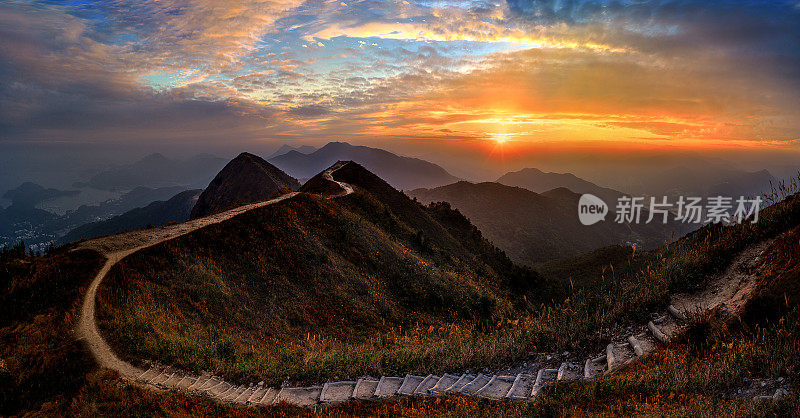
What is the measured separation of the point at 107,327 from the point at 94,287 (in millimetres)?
4803

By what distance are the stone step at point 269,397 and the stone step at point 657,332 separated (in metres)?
9.39

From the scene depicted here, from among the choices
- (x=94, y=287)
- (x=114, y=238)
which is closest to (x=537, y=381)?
(x=94, y=287)

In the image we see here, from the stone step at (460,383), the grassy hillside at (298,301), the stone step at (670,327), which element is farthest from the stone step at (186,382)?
the stone step at (670,327)

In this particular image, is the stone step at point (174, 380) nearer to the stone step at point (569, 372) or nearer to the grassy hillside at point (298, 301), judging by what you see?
the grassy hillside at point (298, 301)

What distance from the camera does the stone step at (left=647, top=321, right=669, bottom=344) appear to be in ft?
24.8

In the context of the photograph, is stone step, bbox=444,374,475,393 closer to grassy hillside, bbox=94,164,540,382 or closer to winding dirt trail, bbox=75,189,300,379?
grassy hillside, bbox=94,164,540,382

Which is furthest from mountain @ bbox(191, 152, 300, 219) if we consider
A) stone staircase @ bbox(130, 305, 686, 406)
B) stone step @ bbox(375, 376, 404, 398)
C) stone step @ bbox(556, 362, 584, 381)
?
stone step @ bbox(556, 362, 584, 381)

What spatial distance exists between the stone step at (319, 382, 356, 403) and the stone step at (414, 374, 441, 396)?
1.67 meters

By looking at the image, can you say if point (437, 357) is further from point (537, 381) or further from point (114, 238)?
point (114, 238)

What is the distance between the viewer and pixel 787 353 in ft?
17.8

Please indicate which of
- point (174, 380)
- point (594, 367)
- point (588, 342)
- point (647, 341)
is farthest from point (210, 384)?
point (647, 341)

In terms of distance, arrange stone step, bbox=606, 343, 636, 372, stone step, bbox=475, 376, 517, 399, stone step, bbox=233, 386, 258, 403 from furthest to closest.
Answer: stone step, bbox=233, 386, 258, 403 < stone step, bbox=606, 343, 636, 372 < stone step, bbox=475, 376, 517, 399

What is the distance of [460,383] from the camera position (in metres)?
7.71

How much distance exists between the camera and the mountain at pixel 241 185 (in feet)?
264
